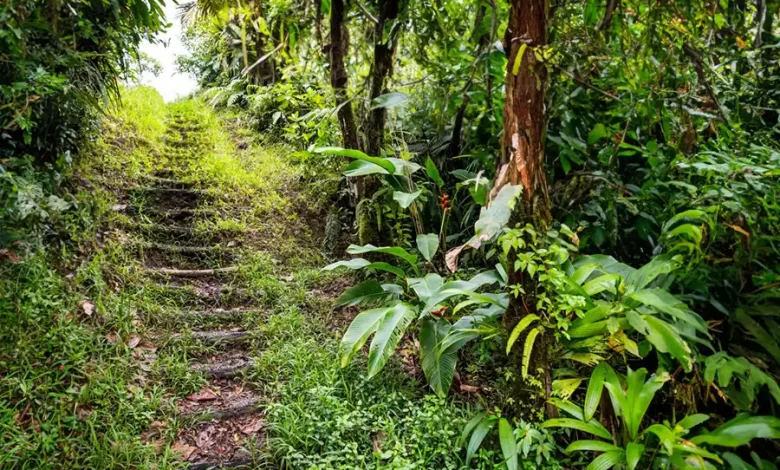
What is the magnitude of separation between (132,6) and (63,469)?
280cm

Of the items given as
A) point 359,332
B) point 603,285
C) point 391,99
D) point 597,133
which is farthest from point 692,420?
point 391,99

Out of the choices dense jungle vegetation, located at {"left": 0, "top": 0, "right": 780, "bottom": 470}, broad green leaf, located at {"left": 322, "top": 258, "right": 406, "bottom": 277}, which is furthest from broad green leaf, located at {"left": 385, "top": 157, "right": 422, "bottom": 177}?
broad green leaf, located at {"left": 322, "top": 258, "right": 406, "bottom": 277}

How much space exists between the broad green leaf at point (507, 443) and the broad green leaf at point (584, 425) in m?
0.18

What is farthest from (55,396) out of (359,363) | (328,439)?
(359,363)

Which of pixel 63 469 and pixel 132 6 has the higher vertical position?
pixel 132 6

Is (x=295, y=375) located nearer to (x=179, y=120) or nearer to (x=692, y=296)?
(x=692, y=296)

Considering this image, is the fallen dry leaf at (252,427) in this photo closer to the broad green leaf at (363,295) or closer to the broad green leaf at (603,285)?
the broad green leaf at (363,295)

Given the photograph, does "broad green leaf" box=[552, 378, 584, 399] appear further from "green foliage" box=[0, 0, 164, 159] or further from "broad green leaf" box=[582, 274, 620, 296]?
"green foliage" box=[0, 0, 164, 159]

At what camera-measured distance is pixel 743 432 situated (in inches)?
68.0

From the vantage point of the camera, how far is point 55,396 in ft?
7.11

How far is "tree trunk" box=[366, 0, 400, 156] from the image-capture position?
3344mm

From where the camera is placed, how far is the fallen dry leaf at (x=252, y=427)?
2355 mm

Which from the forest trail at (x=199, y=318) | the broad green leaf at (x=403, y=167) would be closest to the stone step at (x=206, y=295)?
the forest trail at (x=199, y=318)

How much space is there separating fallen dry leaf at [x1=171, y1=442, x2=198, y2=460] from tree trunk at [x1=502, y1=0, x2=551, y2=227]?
6.51 feet
